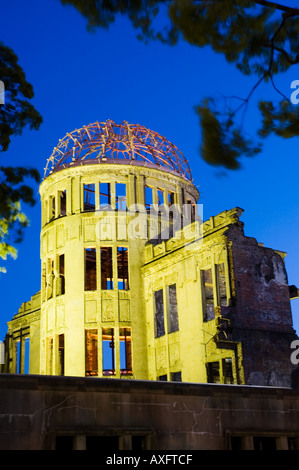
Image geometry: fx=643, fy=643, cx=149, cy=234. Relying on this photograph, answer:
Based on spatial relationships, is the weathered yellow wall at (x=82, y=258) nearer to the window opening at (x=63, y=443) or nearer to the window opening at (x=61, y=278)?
the window opening at (x=61, y=278)

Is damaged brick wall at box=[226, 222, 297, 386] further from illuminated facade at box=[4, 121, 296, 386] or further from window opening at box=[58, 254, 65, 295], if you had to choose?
window opening at box=[58, 254, 65, 295]

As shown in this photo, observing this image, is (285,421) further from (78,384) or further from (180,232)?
(180,232)

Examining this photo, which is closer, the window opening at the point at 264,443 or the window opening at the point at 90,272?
the window opening at the point at 264,443

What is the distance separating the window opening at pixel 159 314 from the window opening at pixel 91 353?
10.9ft

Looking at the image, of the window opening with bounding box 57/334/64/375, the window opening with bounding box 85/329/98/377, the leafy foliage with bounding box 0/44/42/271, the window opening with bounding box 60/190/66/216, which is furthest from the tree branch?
the window opening with bounding box 60/190/66/216

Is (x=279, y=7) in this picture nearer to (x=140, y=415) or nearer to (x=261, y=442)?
(x=140, y=415)

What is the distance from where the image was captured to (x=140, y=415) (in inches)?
485

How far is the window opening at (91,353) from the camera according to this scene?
31297 millimetres

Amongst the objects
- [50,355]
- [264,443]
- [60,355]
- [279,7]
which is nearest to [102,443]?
[264,443]

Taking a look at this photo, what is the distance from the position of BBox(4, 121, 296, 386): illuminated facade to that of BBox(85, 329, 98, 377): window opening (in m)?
0.08

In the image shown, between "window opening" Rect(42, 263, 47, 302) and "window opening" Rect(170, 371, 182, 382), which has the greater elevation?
"window opening" Rect(42, 263, 47, 302)

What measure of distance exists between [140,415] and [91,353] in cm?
2152

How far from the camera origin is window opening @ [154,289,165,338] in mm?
31005

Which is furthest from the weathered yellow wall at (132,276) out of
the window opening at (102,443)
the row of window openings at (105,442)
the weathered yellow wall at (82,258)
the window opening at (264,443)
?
the window opening at (102,443)
